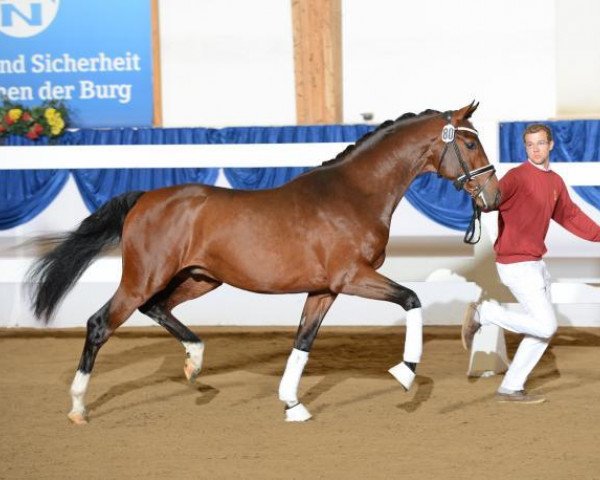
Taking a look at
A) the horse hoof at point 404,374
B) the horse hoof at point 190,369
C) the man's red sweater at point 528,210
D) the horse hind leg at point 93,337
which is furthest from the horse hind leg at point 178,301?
the man's red sweater at point 528,210

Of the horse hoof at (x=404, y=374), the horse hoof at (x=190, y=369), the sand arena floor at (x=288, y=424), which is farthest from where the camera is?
the horse hoof at (x=190, y=369)

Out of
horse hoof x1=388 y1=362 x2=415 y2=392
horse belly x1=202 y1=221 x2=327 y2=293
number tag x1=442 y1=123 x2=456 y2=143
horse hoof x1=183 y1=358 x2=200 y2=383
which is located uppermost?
number tag x1=442 y1=123 x2=456 y2=143

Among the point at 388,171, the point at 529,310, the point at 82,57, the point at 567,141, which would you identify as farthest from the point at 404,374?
the point at 82,57

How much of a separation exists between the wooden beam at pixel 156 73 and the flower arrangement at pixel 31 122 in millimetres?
1713

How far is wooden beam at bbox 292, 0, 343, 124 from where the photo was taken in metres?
12.5

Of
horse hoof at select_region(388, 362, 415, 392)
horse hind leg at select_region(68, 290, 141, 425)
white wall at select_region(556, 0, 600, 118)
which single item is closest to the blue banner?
white wall at select_region(556, 0, 600, 118)

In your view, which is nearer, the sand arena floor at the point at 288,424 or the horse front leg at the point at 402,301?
the sand arena floor at the point at 288,424

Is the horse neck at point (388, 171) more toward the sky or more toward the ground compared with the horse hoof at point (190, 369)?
more toward the sky

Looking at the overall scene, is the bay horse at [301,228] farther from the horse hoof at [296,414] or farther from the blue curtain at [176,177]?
the blue curtain at [176,177]

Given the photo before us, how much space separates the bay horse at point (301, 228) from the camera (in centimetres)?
570

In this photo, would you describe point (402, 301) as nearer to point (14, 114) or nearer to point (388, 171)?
point (388, 171)

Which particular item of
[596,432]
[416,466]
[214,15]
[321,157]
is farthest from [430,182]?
[416,466]

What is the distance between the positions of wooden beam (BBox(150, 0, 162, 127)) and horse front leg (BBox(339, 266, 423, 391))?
7.88m

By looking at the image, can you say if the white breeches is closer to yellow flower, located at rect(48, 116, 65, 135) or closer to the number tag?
the number tag
